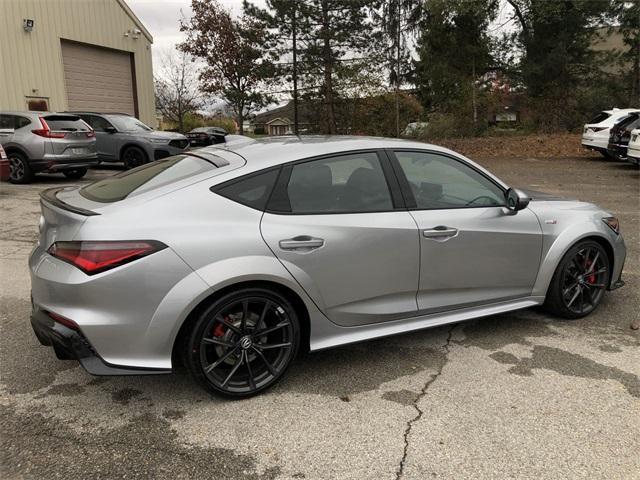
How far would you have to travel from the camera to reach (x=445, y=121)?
23.9 meters

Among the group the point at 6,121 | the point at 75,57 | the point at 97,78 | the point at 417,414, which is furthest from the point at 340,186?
the point at 97,78

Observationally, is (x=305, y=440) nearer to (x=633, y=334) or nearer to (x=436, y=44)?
(x=633, y=334)

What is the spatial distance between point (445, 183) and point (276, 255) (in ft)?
4.92

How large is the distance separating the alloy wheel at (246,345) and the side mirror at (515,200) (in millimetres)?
1930

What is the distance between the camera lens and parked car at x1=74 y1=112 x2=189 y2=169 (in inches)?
537

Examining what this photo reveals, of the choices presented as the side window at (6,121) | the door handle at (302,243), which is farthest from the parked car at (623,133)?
the side window at (6,121)

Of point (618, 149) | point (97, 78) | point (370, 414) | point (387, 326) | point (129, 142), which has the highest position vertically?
point (97, 78)

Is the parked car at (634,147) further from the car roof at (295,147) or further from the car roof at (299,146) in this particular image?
the car roof at (299,146)

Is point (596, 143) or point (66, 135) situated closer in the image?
point (66, 135)

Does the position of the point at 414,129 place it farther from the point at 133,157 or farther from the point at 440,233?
the point at 440,233

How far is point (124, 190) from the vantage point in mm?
3271

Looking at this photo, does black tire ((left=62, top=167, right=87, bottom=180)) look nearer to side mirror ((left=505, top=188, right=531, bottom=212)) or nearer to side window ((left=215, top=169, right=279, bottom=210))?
side window ((left=215, top=169, right=279, bottom=210))

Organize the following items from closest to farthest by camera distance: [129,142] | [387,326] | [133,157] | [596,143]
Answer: [387,326] < [129,142] < [133,157] < [596,143]

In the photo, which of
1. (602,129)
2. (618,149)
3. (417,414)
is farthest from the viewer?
(602,129)
